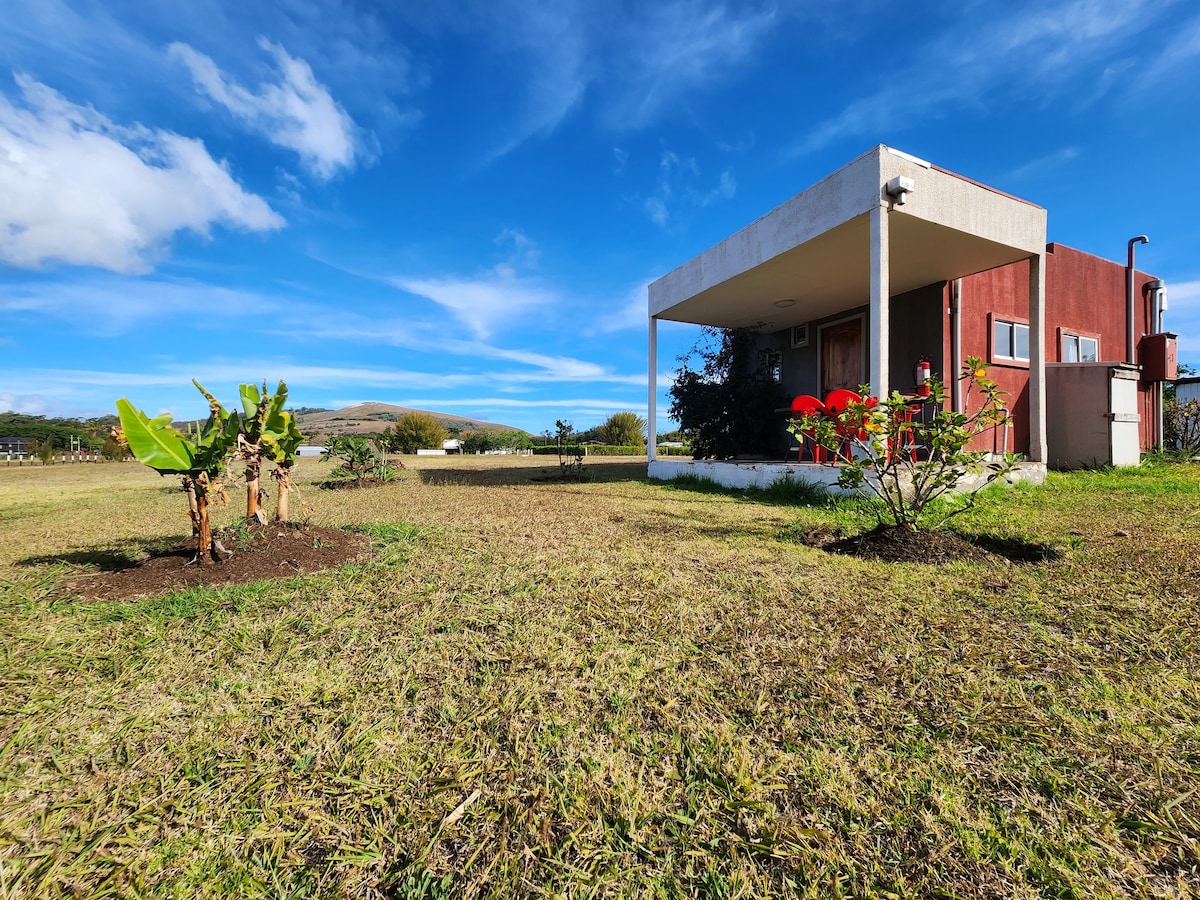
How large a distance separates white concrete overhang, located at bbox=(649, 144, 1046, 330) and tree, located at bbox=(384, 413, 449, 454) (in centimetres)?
2177

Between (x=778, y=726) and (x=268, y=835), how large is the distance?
4.63 feet

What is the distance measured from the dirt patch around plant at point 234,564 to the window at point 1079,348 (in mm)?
12838

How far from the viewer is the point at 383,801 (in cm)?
126

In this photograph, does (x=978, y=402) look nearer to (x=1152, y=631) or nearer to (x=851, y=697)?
(x=1152, y=631)

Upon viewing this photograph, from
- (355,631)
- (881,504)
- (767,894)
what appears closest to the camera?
(767,894)

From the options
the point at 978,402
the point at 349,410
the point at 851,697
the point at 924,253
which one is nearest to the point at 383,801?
the point at 851,697

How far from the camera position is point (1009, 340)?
28.5 ft

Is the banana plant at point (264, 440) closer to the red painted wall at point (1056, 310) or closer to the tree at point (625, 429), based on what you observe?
the red painted wall at point (1056, 310)

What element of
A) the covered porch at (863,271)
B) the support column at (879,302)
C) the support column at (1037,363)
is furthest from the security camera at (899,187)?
the support column at (1037,363)

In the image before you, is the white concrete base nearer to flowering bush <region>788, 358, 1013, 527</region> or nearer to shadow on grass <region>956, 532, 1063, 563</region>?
flowering bush <region>788, 358, 1013, 527</region>

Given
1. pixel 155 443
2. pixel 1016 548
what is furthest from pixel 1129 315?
pixel 155 443

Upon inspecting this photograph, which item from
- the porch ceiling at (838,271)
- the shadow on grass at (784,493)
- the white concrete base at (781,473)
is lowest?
the shadow on grass at (784,493)

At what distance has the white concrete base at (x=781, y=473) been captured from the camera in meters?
6.08

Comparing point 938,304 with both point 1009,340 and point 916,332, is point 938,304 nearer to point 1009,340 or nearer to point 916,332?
point 916,332
